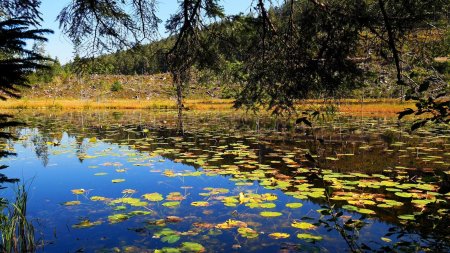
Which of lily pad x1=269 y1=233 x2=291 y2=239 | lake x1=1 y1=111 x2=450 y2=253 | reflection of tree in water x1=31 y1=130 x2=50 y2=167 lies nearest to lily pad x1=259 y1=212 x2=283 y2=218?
lake x1=1 y1=111 x2=450 y2=253

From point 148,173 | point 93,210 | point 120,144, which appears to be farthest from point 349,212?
point 120,144

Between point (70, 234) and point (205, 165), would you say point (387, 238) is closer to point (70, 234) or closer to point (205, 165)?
point (70, 234)

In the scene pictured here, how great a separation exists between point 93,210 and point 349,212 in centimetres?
475

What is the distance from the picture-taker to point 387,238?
5.27 m

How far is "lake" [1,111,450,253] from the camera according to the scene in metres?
4.96

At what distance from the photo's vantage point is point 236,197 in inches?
285

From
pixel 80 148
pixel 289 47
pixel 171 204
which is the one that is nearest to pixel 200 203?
pixel 171 204

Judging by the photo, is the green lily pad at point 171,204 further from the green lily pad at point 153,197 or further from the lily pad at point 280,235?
the lily pad at point 280,235

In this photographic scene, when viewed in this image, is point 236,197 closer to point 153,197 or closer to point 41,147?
point 153,197

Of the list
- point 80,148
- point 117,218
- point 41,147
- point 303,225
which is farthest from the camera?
point 41,147

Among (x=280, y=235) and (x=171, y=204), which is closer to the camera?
(x=280, y=235)

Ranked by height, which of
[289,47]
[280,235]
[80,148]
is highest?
[289,47]

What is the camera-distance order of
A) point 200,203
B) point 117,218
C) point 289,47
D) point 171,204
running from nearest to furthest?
point 289,47 → point 117,218 → point 171,204 → point 200,203

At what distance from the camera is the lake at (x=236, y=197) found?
496 cm
